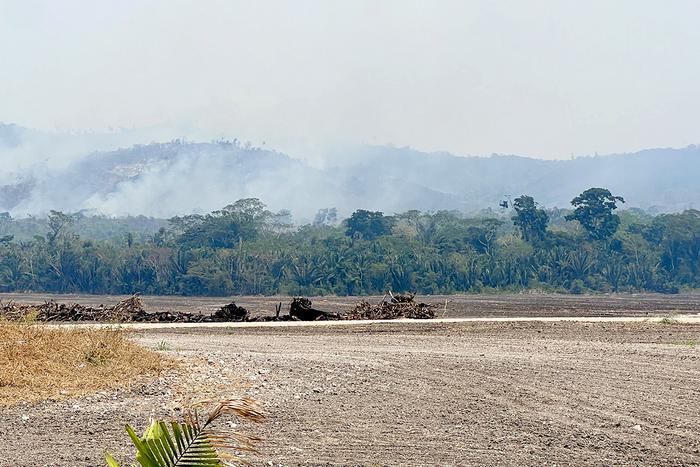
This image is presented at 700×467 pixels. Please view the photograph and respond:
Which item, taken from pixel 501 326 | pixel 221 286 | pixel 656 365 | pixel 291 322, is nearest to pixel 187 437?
pixel 656 365

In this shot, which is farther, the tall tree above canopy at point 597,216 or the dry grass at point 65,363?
the tall tree above canopy at point 597,216

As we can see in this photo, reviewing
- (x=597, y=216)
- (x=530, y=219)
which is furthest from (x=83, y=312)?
(x=530, y=219)

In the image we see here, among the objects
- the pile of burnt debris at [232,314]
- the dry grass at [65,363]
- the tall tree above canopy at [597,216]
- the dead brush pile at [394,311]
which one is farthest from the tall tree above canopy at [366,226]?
the dry grass at [65,363]

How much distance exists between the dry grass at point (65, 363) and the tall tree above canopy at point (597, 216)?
2936 inches

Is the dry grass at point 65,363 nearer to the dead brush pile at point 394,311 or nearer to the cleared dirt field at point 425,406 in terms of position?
the cleared dirt field at point 425,406

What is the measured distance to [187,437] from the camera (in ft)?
13.8

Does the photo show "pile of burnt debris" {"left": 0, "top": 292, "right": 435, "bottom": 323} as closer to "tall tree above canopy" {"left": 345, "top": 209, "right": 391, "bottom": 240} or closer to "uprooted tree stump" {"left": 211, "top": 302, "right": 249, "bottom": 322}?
"uprooted tree stump" {"left": 211, "top": 302, "right": 249, "bottom": 322}

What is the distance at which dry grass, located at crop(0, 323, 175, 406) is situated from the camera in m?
14.9

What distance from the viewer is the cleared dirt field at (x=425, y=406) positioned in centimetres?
1127

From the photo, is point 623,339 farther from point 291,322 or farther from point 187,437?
point 187,437

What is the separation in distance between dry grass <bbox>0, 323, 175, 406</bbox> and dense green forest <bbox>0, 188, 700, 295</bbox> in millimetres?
61489

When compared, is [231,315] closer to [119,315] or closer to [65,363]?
[119,315]

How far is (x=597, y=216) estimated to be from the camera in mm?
89438

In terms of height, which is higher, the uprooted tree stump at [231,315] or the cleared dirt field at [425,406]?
the uprooted tree stump at [231,315]
